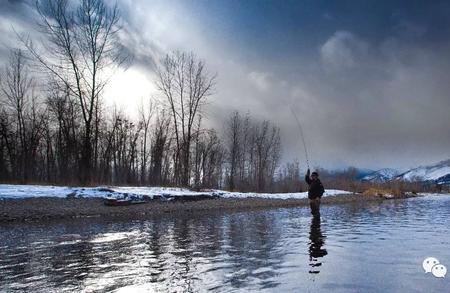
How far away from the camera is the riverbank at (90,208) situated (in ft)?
71.2

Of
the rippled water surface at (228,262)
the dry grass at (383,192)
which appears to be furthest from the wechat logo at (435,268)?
the dry grass at (383,192)

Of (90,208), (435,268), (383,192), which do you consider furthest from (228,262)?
(383,192)

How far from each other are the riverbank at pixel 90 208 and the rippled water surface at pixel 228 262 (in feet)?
29.1

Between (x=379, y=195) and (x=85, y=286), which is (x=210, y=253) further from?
(x=379, y=195)

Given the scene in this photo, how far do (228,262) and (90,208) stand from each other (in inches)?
724

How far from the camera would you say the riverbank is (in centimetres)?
2170

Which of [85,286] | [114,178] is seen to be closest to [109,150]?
[114,178]

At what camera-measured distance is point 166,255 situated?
9453mm

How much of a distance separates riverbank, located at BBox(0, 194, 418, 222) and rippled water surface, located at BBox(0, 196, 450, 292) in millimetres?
8859

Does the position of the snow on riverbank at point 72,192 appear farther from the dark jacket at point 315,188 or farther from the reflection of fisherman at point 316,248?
the reflection of fisherman at point 316,248

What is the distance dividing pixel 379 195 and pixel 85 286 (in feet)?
170

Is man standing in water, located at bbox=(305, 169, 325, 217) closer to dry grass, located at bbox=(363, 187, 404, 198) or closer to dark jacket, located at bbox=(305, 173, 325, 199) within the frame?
dark jacket, located at bbox=(305, 173, 325, 199)

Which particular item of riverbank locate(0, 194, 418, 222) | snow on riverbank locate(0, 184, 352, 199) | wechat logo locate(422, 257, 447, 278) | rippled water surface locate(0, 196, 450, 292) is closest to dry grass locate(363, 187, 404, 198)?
riverbank locate(0, 194, 418, 222)

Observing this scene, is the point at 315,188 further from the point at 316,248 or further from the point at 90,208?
the point at 90,208
